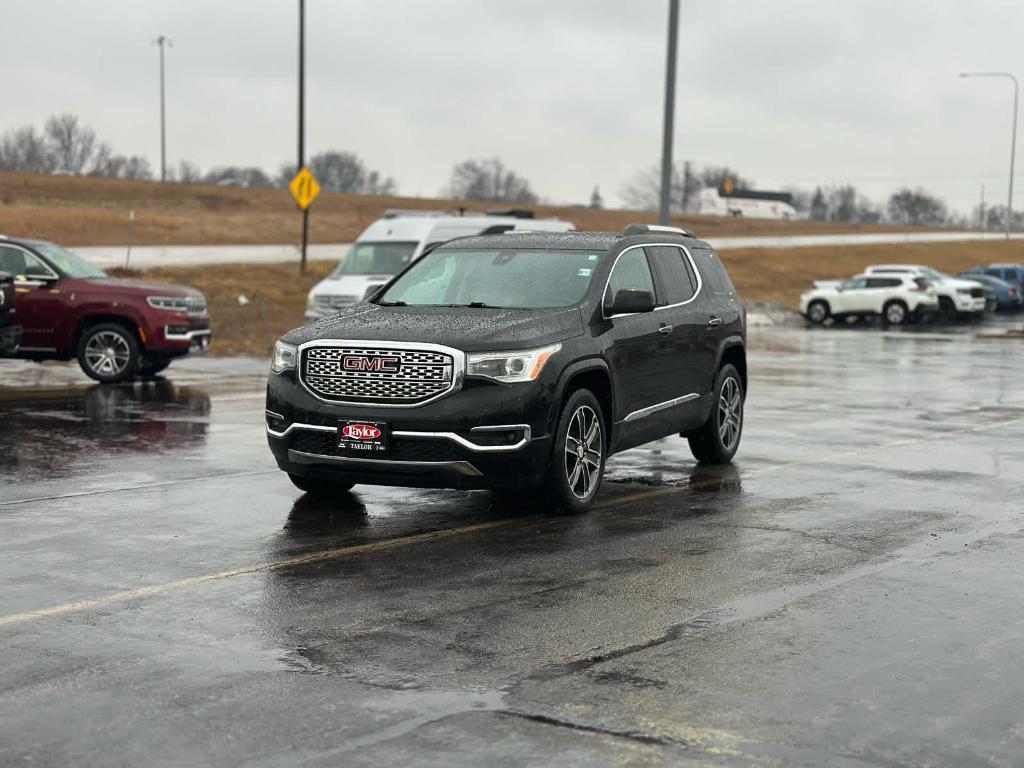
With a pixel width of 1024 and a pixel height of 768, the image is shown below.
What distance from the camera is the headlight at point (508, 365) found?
9297 mm

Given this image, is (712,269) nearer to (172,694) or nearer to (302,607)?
(302,607)

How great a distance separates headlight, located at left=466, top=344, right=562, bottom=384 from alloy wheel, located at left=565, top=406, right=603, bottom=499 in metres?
0.49

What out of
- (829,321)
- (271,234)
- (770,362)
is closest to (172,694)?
(770,362)

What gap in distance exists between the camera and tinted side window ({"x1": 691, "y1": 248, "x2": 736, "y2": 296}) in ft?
41.1

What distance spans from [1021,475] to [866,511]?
2582 millimetres

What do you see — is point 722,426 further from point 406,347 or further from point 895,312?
point 895,312

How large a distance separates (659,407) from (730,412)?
1663 millimetres

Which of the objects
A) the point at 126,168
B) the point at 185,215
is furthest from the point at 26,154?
the point at 185,215

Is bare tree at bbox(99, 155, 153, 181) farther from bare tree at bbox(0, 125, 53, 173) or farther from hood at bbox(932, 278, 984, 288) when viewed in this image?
hood at bbox(932, 278, 984, 288)

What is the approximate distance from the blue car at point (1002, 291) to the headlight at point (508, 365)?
4470 cm

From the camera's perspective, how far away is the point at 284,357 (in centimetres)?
988

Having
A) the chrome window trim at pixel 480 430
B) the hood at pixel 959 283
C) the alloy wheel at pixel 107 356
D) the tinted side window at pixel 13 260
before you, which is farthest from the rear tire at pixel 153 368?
the hood at pixel 959 283

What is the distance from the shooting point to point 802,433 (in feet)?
49.1

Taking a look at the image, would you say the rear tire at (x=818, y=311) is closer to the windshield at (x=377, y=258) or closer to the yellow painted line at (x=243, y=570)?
the windshield at (x=377, y=258)
